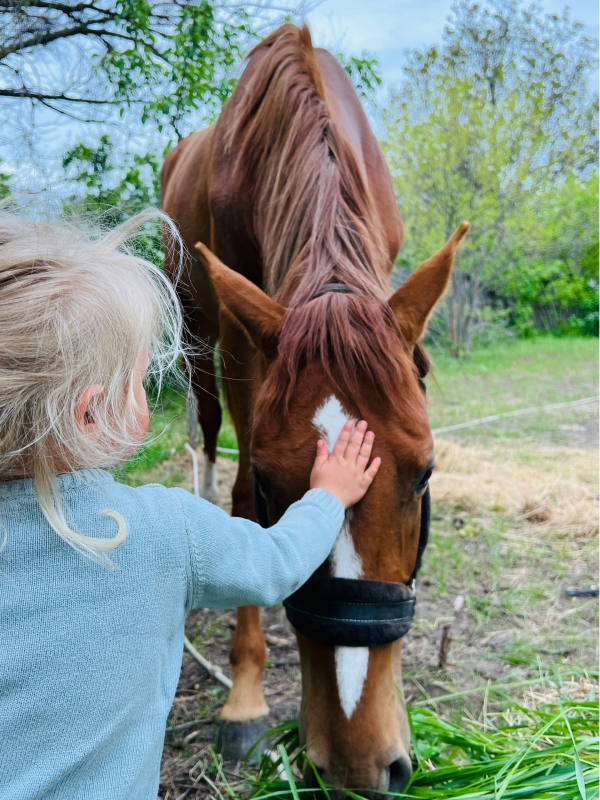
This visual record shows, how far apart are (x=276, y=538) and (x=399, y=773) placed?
71 centimetres

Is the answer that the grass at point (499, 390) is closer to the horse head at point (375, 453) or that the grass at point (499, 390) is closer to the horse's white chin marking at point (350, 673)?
the horse head at point (375, 453)

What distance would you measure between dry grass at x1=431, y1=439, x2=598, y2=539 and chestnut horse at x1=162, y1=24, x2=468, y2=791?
2.33 meters

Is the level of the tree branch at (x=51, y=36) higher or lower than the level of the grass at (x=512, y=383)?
higher

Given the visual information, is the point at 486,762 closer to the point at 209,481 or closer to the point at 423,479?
the point at 423,479

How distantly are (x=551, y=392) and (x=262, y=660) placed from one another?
23.8 ft

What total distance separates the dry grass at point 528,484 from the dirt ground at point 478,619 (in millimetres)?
10

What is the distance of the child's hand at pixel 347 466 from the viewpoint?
4.35 ft

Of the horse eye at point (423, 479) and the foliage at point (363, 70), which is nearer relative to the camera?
the horse eye at point (423, 479)

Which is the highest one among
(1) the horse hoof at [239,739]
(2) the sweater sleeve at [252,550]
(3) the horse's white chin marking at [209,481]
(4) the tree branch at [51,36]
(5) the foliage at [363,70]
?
(5) the foliage at [363,70]

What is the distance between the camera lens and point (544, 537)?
370 cm

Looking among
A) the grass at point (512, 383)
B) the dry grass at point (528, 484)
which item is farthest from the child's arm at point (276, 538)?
the grass at point (512, 383)

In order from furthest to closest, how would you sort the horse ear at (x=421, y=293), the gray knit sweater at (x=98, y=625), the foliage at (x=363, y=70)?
the foliage at (x=363, y=70) → the horse ear at (x=421, y=293) → the gray knit sweater at (x=98, y=625)

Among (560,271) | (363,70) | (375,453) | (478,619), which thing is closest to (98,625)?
(375,453)

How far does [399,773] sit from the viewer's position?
1438 mm
